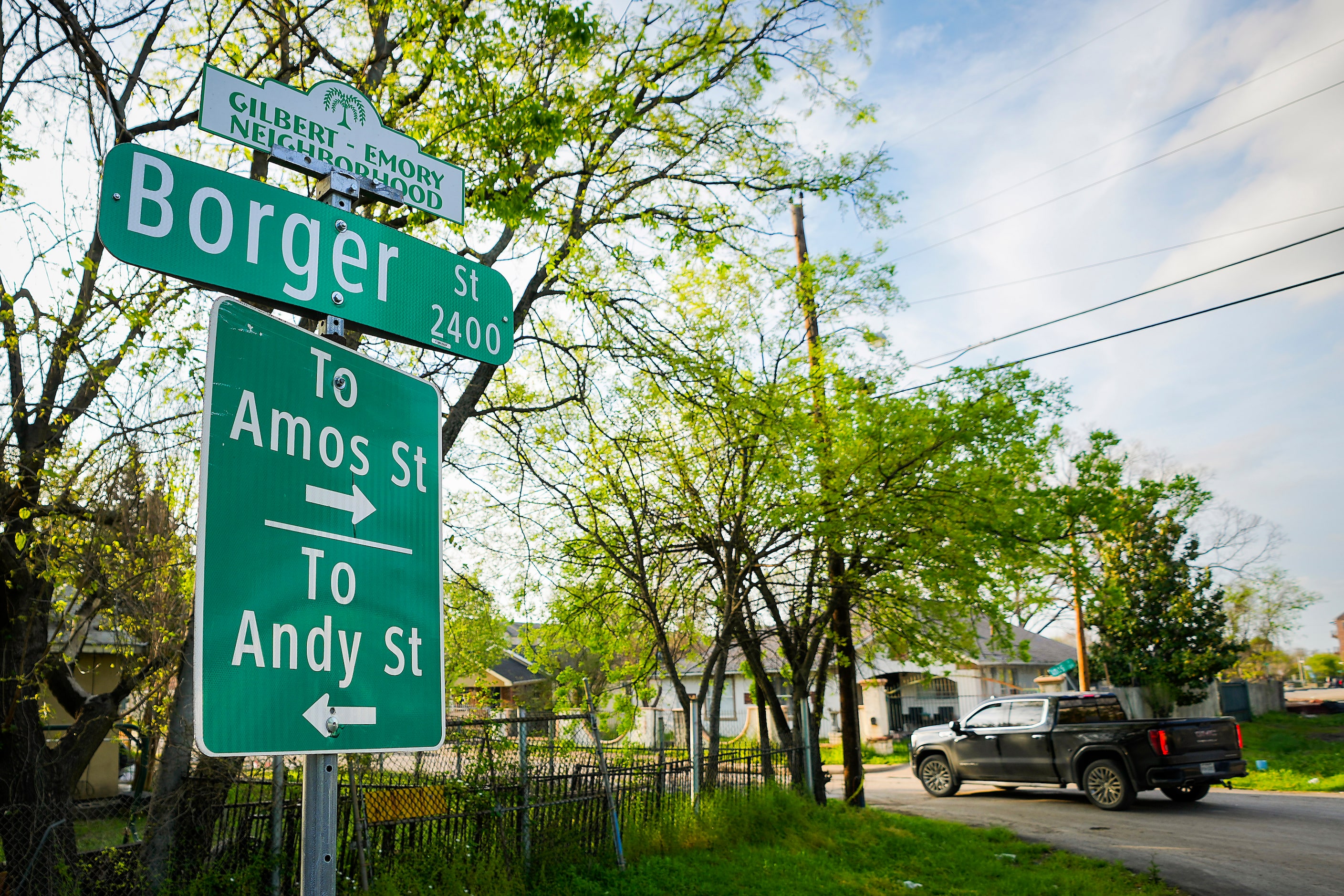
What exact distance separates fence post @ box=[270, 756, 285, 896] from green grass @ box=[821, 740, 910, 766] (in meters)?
21.6

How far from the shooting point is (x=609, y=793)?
8508 mm

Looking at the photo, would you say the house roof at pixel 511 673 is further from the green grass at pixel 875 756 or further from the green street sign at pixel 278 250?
the green street sign at pixel 278 250

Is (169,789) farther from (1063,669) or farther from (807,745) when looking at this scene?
(1063,669)

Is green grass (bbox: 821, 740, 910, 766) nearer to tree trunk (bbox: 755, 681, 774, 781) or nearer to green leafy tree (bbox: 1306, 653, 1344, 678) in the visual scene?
tree trunk (bbox: 755, 681, 774, 781)

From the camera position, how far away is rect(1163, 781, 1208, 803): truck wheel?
1351 centimetres

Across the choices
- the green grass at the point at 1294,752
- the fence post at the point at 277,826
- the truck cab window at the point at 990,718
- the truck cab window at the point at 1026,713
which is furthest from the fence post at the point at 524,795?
the green grass at the point at 1294,752

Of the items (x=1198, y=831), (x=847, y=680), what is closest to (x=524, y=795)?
(x=847, y=680)

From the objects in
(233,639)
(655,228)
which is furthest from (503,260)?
(233,639)

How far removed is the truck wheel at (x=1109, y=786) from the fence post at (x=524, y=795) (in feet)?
31.3

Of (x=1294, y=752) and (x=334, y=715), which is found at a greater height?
(x=334, y=715)

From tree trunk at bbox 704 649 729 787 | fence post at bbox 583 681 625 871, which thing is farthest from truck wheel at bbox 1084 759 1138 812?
fence post at bbox 583 681 625 871

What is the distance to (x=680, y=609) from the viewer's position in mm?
12648

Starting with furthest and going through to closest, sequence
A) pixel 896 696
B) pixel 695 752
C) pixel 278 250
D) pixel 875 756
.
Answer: pixel 896 696, pixel 875 756, pixel 695 752, pixel 278 250

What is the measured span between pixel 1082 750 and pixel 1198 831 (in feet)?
8.65
